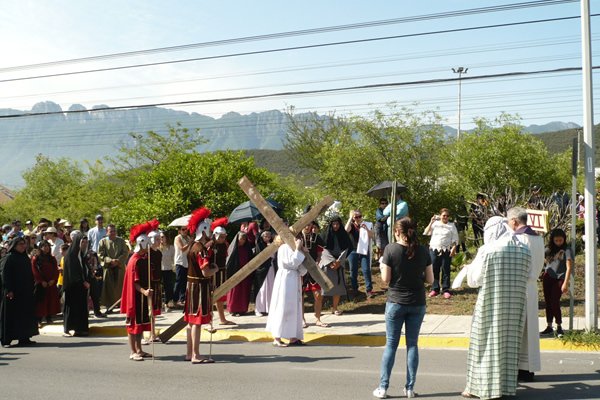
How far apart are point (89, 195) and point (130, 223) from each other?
1982 centimetres

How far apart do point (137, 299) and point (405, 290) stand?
14.5ft

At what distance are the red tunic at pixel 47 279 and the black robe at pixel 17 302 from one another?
117cm

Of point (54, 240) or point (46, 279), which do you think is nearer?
point (46, 279)

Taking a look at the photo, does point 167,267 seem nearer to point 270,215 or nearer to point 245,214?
point 245,214

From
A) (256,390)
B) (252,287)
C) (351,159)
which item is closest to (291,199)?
(351,159)

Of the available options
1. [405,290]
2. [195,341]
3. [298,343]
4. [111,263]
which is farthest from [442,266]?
[405,290]

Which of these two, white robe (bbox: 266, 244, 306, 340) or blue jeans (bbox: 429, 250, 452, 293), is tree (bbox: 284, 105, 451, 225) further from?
white robe (bbox: 266, 244, 306, 340)

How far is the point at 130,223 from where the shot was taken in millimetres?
20531

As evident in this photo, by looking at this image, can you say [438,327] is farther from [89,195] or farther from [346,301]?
[89,195]

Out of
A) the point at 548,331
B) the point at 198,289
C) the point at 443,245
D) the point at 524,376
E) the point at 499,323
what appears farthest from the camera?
the point at 443,245

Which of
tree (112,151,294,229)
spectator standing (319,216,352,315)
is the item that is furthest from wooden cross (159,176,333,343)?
tree (112,151,294,229)

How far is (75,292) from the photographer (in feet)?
43.1

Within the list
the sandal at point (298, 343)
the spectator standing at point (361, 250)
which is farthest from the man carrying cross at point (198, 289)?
the spectator standing at point (361, 250)

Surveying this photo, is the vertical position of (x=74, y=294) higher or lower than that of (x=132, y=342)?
higher
